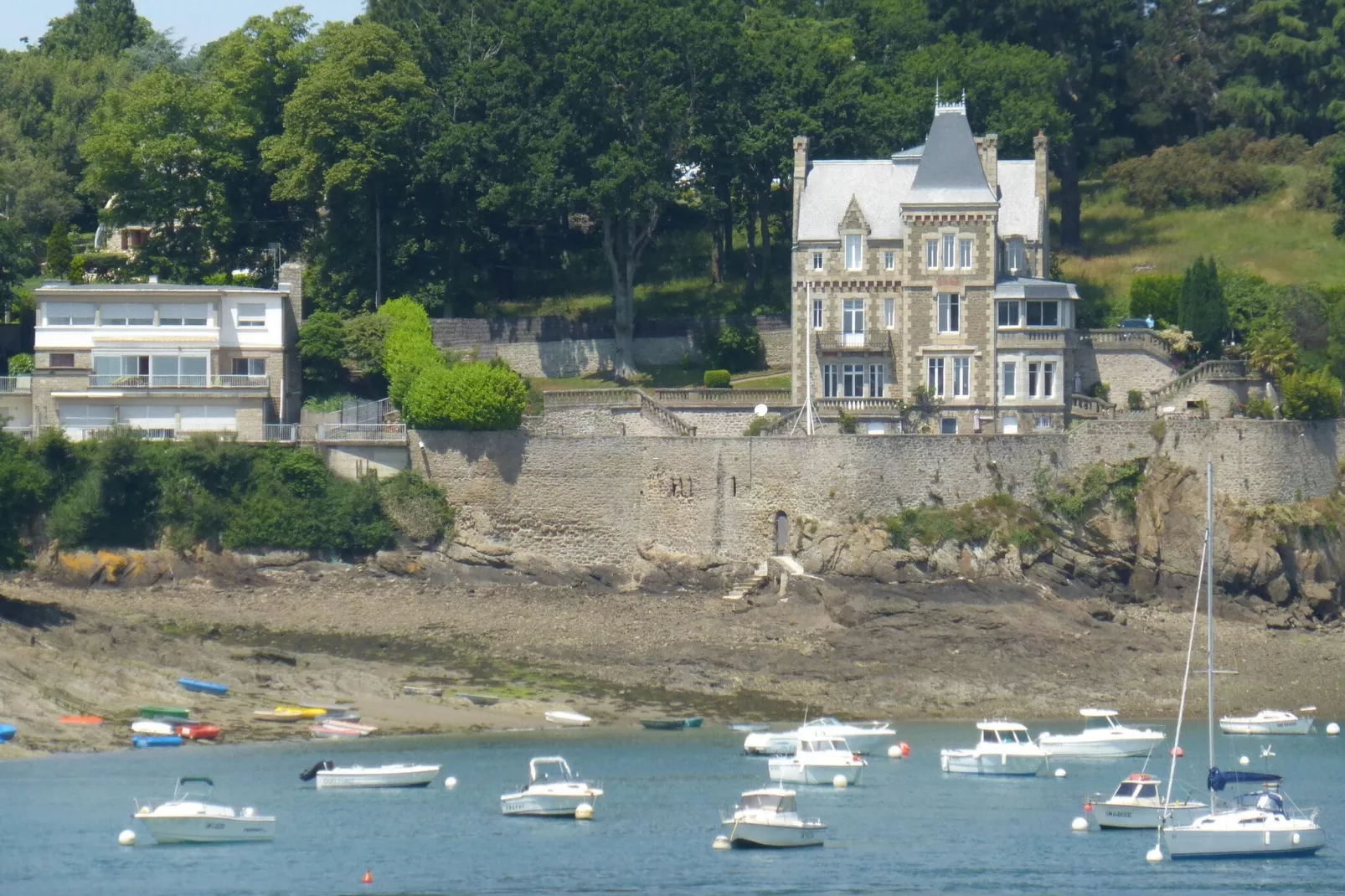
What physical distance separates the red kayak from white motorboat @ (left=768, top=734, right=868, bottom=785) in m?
12.3

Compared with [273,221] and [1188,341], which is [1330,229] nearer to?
[1188,341]

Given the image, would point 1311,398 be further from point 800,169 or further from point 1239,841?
point 1239,841

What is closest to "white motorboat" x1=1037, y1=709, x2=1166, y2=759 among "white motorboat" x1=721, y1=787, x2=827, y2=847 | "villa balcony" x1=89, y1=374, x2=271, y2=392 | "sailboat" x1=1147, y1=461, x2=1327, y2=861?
"sailboat" x1=1147, y1=461, x2=1327, y2=861

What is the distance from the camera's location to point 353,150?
79.6 meters

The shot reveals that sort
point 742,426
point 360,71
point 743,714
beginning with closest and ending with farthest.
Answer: point 743,714 → point 742,426 → point 360,71

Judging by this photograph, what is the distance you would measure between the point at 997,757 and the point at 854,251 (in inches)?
824

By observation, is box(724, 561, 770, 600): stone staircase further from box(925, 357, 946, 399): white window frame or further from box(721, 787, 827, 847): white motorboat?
box(721, 787, 827, 847): white motorboat

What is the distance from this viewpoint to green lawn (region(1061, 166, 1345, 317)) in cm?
8850

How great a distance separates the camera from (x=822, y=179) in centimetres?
7781

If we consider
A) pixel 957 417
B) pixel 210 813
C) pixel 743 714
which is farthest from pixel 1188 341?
pixel 210 813

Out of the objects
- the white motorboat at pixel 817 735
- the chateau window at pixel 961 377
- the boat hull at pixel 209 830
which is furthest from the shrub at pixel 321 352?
the boat hull at pixel 209 830

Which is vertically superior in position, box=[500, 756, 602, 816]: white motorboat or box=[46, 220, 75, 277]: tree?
box=[46, 220, 75, 277]: tree

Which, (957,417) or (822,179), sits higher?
(822,179)

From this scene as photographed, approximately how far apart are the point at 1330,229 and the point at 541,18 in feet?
95.9
